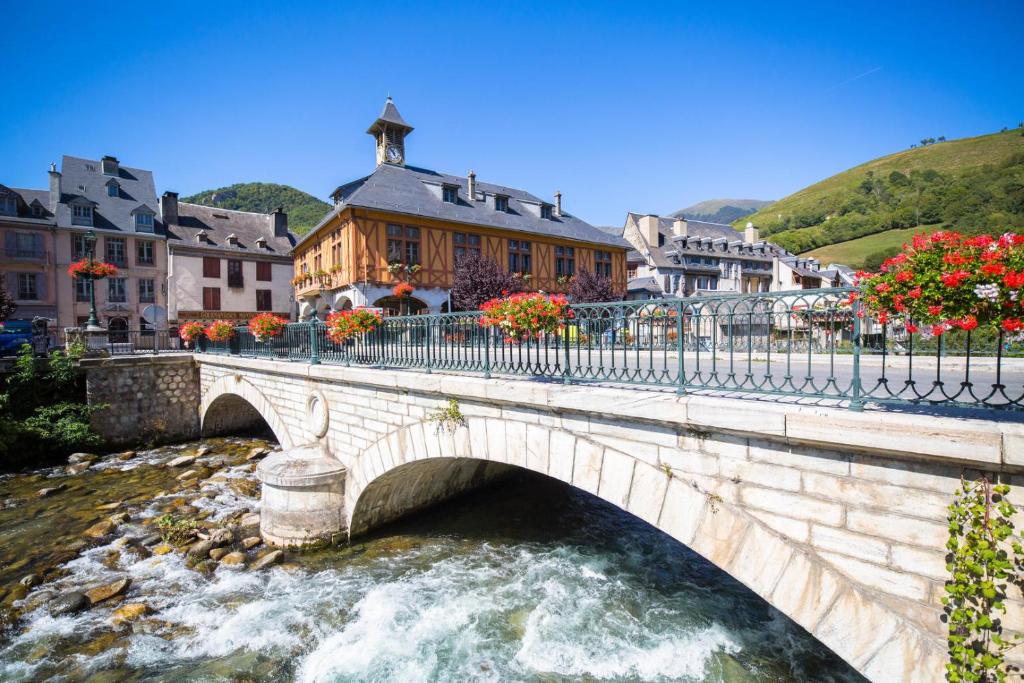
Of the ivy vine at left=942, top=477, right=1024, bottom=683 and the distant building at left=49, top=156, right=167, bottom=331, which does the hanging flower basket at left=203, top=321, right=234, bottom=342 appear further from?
the ivy vine at left=942, top=477, right=1024, bottom=683

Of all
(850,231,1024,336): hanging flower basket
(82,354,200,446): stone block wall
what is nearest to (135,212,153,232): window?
(82,354,200,446): stone block wall

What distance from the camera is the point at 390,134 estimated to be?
83.1ft

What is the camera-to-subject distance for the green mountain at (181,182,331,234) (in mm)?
46188

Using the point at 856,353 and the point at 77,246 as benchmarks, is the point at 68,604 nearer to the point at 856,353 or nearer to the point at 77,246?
the point at 856,353

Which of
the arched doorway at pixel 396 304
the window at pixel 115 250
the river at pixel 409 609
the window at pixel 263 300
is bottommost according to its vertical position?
the river at pixel 409 609

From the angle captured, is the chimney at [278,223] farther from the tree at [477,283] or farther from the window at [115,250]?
the tree at [477,283]

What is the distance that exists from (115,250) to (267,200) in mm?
24238

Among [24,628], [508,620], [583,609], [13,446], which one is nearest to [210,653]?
[24,628]

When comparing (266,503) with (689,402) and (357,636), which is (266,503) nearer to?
(357,636)

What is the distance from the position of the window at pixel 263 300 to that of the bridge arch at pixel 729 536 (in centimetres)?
2664

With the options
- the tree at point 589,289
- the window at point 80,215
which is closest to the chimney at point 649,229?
the tree at point 589,289

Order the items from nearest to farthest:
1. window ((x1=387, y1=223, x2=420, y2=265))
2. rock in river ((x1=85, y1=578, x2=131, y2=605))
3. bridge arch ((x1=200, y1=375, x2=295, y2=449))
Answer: rock in river ((x1=85, y1=578, x2=131, y2=605)), bridge arch ((x1=200, y1=375, x2=295, y2=449)), window ((x1=387, y1=223, x2=420, y2=265))

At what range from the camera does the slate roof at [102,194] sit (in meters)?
25.6

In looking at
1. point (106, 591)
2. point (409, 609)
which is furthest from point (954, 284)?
point (106, 591)
